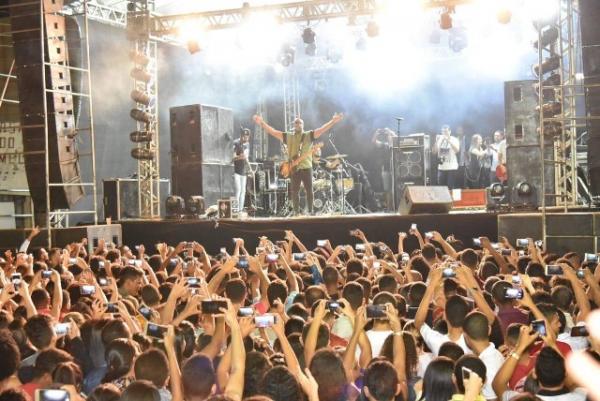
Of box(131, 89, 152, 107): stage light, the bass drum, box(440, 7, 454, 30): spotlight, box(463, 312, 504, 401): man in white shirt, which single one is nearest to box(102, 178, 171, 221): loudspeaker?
box(131, 89, 152, 107): stage light

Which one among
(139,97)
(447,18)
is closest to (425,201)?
(447,18)

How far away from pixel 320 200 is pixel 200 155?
3.58 meters

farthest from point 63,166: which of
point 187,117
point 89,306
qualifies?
point 89,306

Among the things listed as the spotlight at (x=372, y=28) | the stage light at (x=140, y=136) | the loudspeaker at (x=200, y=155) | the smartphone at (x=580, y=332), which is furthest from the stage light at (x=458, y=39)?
the smartphone at (x=580, y=332)

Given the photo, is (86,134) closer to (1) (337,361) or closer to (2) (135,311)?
(2) (135,311)

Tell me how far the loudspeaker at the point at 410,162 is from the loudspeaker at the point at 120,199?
5.72 metres

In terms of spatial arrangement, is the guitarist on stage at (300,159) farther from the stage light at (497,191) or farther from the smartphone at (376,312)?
the smartphone at (376,312)

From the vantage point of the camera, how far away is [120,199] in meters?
15.2

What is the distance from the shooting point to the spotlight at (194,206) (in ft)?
47.5

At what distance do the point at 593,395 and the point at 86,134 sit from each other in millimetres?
16404

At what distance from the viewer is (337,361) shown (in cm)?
380

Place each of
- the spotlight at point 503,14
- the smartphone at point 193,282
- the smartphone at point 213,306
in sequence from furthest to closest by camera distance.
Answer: the spotlight at point 503,14, the smartphone at point 193,282, the smartphone at point 213,306

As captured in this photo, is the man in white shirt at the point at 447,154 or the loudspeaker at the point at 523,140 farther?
the man in white shirt at the point at 447,154

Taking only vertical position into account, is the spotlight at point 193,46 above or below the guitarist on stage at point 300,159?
above
